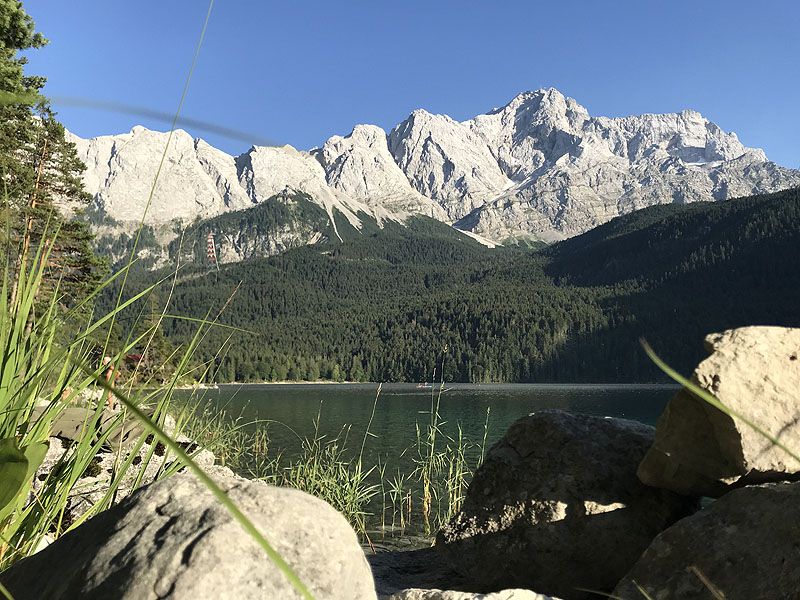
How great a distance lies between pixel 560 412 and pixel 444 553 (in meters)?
1.84

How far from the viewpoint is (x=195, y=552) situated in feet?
5.11

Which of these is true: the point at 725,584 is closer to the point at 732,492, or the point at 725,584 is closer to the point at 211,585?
the point at 732,492

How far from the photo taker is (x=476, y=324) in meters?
180

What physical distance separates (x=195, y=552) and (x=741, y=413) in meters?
3.60

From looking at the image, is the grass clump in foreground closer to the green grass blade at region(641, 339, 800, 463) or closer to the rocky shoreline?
the rocky shoreline

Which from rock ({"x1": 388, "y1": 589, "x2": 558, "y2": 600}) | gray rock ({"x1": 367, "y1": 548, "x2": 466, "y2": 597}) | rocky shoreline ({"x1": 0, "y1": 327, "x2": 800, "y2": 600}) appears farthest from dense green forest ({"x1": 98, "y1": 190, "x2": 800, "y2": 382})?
rock ({"x1": 388, "y1": 589, "x2": 558, "y2": 600})

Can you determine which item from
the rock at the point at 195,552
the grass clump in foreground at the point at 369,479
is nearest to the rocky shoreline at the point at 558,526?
the rock at the point at 195,552

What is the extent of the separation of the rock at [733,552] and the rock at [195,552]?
9.31 feet

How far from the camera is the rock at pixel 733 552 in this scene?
351cm

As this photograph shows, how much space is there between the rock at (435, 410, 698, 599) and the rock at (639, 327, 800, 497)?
0.80 metres

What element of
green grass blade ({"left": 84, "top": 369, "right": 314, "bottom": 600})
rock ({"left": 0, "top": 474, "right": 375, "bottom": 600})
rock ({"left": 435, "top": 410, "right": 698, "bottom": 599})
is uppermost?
green grass blade ({"left": 84, "top": 369, "right": 314, "bottom": 600})

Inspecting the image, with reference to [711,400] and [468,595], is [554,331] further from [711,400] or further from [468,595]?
[711,400]

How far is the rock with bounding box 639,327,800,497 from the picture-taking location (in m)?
4.02

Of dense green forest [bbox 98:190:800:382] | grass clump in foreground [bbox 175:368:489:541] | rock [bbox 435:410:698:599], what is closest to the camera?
rock [bbox 435:410:698:599]
